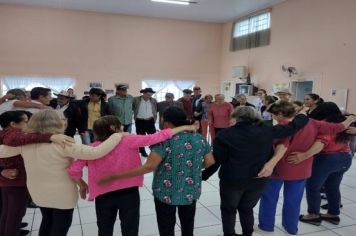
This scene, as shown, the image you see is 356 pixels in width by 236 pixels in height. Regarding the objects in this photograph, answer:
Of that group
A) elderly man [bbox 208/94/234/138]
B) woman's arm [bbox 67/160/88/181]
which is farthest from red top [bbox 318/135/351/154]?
elderly man [bbox 208/94/234/138]

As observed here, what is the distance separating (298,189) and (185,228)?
1.08 m

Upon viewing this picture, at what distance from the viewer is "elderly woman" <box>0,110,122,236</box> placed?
1.68 m

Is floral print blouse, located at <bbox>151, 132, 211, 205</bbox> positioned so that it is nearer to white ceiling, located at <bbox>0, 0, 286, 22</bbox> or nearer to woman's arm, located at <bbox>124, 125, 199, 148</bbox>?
woman's arm, located at <bbox>124, 125, 199, 148</bbox>

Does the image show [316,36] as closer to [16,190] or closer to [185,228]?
[185,228]

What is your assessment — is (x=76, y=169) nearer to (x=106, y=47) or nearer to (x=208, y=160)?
(x=208, y=160)

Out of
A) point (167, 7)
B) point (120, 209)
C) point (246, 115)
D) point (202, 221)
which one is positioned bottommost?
point (202, 221)

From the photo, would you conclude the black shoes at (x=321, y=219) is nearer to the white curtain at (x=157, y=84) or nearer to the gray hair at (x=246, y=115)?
the gray hair at (x=246, y=115)

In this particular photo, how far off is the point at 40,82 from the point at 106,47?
93.6 inches

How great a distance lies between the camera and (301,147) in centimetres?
235

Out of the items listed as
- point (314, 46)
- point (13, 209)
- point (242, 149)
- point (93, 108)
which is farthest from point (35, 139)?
point (314, 46)

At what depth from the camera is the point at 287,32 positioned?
7949 mm

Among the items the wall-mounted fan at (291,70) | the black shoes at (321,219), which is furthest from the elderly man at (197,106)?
the black shoes at (321,219)

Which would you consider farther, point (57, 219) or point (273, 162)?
point (273, 162)

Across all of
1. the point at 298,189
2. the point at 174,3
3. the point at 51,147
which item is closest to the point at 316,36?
the point at 174,3
